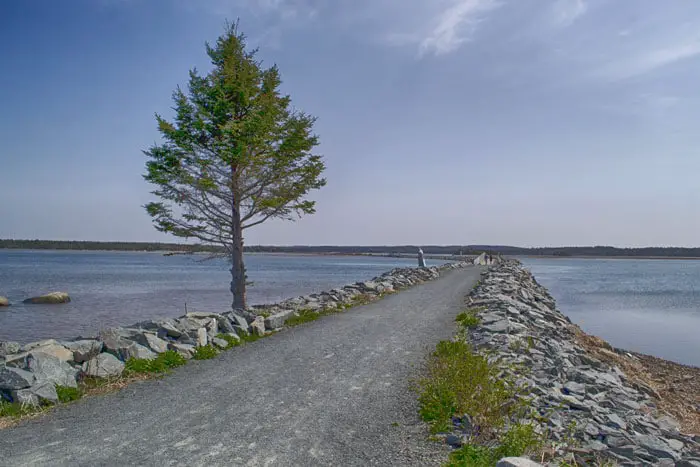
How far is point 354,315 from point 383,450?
1039 centimetres

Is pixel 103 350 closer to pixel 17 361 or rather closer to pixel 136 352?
pixel 136 352

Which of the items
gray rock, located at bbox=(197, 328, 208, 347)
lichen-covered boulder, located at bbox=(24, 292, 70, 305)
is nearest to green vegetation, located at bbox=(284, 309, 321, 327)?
gray rock, located at bbox=(197, 328, 208, 347)

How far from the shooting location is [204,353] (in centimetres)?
1016

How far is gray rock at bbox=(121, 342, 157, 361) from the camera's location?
898 centimetres

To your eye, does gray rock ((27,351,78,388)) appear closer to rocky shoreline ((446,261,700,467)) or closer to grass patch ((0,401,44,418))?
grass patch ((0,401,44,418))

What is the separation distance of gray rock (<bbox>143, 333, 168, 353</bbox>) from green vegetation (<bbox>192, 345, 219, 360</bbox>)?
Result: 1.96ft

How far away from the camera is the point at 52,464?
5117 mm

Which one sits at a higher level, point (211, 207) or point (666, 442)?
point (211, 207)

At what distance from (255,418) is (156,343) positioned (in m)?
4.28

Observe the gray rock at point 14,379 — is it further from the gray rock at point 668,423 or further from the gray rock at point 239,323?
the gray rock at point 668,423

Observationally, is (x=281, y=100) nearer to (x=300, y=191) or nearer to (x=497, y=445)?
(x=300, y=191)

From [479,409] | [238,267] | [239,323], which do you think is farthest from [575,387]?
[238,267]

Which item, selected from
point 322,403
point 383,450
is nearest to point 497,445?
point 383,450

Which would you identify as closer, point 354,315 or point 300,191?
point 354,315
